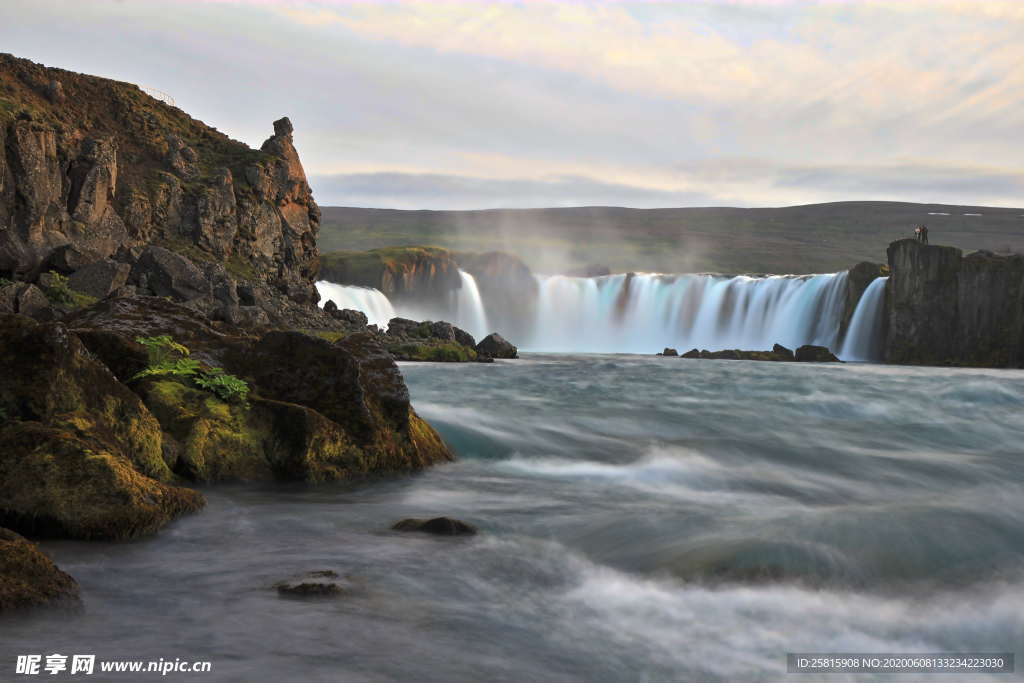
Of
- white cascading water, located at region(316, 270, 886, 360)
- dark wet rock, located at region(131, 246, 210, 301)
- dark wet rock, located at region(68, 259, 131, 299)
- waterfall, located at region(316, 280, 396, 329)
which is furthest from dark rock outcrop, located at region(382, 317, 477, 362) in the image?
white cascading water, located at region(316, 270, 886, 360)

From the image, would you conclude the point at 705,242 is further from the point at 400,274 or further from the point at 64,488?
the point at 64,488

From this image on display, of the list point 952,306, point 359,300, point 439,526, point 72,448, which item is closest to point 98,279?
point 72,448

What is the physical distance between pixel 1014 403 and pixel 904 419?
19.3ft

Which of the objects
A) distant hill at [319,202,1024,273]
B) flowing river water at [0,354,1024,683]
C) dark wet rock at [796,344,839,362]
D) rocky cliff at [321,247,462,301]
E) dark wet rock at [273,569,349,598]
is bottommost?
flowing river water at [0,354,1024,683]

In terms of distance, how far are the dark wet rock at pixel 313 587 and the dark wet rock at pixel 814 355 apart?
5178cm

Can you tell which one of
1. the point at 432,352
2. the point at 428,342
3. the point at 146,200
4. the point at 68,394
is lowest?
the point at 432,352

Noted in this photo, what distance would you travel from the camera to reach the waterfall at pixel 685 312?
64.4 metres

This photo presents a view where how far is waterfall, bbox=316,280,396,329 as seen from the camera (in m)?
65.6

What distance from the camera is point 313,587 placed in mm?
6180

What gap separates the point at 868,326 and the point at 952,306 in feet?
18.4

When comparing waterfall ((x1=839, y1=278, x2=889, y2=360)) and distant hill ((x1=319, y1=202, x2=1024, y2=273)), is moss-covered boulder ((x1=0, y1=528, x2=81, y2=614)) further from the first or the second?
distant hill ((x1=319, y1=202, x2=1024, y2=273))

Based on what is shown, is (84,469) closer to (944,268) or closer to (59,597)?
(59,597)

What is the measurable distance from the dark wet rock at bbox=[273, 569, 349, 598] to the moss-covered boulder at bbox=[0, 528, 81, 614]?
143cm

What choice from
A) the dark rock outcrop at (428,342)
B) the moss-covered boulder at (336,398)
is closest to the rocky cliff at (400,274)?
the dark rock outcrop at (428,342)
